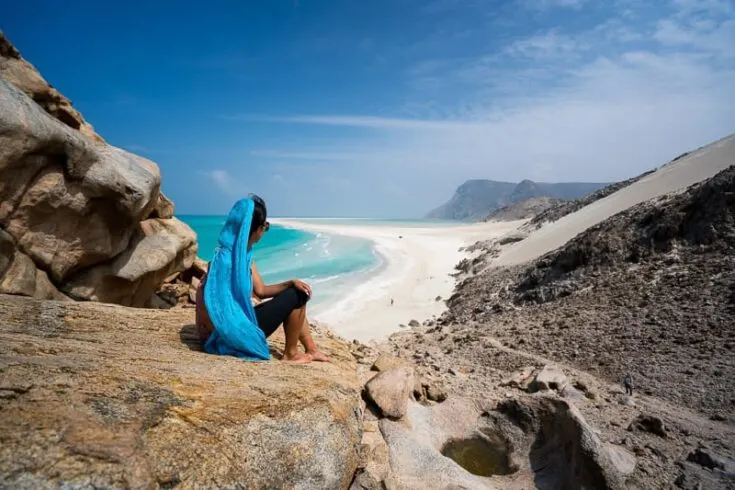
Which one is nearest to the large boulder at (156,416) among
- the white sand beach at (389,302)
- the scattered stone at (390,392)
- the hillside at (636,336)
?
the scattered stone at (390,392)

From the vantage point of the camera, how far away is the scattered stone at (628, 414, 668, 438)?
454 cm

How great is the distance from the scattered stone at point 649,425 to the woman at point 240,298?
164 inches

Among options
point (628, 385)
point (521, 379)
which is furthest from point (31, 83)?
point (628, 385)

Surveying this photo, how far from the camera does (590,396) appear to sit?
5.73 m

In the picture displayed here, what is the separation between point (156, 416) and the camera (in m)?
2.26

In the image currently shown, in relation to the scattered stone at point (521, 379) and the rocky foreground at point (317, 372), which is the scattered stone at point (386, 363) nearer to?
the rocky foreground at point (317, 372)

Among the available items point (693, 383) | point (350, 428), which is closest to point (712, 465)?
point (693, 383)

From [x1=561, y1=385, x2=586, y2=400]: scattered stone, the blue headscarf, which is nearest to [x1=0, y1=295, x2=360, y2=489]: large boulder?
the blue headscarf

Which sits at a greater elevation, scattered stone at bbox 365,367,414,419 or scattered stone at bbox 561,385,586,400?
scattered stone at bbox 365,367,414,419

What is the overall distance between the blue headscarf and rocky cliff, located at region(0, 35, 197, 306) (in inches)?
132

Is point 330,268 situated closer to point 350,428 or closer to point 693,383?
point 693,383

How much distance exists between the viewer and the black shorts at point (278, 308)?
3.81 metres

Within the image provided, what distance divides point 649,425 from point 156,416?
206 inches

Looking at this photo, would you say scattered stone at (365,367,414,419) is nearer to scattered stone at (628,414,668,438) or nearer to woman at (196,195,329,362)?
woman at (196,195,329,362)
